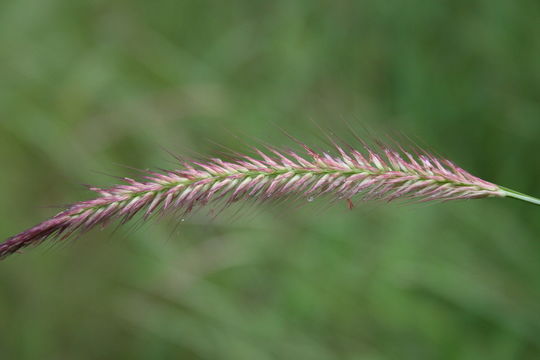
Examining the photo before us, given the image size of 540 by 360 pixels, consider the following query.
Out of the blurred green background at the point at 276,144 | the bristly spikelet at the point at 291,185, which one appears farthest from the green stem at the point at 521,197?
the blurred green background at the point at 276,144

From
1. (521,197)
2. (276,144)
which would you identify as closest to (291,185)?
(521,197)

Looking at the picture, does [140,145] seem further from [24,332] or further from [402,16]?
[402,16]

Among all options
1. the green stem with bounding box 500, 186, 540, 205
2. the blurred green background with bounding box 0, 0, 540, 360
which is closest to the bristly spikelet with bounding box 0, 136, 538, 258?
the green stem with bounding box 500, 186, 540, 205

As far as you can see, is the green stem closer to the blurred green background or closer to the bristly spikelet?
the bristly spikelet

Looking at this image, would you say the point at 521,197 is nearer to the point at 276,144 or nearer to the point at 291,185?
the point at 291,185

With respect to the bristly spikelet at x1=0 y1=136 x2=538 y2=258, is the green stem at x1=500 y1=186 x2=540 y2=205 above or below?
above

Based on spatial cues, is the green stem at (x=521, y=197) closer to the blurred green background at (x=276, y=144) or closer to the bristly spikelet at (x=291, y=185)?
the bristly spikelet at (x=291, y=185)

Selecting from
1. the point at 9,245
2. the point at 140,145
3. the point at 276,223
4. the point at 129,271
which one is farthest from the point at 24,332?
the point at 9,245

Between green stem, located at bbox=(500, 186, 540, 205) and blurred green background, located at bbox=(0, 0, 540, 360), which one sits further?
blurred green background, located at bbox=(0, 0, 540, 360)
